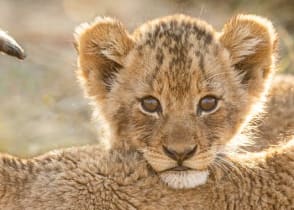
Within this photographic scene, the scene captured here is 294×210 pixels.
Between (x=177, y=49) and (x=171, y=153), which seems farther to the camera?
(x=177, y=49)

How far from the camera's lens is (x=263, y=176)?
446 cm

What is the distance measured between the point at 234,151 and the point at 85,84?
89 cm

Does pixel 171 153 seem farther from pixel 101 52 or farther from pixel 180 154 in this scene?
pixel 101 52

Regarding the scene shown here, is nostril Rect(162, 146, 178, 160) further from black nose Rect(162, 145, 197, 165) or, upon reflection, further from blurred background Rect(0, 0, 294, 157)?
blurred background Rect(0, 0, 294, 157)

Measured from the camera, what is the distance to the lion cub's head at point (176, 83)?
4.64 metres

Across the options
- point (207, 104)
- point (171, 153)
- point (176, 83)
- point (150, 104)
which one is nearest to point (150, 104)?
point (150, 104)

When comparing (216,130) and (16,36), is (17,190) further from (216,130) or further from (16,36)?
(16,36)

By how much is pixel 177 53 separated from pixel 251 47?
1.69 feet

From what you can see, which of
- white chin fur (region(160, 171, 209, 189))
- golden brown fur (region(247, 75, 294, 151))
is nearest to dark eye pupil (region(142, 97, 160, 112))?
white chin fur (region(160, 171, 209, 189))

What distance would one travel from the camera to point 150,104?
492 centimetres

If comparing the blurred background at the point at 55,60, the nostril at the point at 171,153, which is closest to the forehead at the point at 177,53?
the nostril at the point at 171,153

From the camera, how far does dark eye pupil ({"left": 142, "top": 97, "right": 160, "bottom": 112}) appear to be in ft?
16.1

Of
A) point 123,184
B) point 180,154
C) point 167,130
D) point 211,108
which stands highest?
point 211,108

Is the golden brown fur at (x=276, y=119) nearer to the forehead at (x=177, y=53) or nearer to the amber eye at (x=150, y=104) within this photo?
the forehead at (x=177, y=53)
